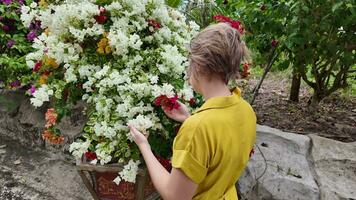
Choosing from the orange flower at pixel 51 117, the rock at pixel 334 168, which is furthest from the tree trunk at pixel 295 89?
the orange flower at pixel 51 117

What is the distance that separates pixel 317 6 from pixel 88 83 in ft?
6.44

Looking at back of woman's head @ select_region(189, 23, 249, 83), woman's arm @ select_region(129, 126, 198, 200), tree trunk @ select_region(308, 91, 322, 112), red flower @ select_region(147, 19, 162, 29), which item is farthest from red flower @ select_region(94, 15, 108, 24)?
tree trunk @ select_region(308, 91, 322, 112)

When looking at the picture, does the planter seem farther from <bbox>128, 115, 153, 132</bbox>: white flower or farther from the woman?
the woman

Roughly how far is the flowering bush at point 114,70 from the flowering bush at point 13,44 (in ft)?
3.66

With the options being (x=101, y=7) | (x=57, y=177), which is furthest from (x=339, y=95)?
(x=101, y=7)

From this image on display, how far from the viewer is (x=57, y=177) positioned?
3.55 metres

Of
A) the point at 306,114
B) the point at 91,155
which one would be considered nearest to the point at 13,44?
the point at 91,155

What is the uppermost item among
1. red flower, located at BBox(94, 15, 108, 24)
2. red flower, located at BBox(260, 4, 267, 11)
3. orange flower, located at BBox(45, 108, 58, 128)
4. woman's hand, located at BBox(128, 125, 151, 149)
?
red flower, located at BBox(94, 15, 108, 24)

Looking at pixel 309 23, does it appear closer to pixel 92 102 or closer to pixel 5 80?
pixel 92 102

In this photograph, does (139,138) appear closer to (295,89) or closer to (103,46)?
(103,46)

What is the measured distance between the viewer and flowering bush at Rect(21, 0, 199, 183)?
2039 mm

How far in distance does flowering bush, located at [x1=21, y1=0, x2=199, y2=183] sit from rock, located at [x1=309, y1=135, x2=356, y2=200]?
1285mm

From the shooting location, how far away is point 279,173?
294cm

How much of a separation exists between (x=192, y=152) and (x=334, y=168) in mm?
1937
